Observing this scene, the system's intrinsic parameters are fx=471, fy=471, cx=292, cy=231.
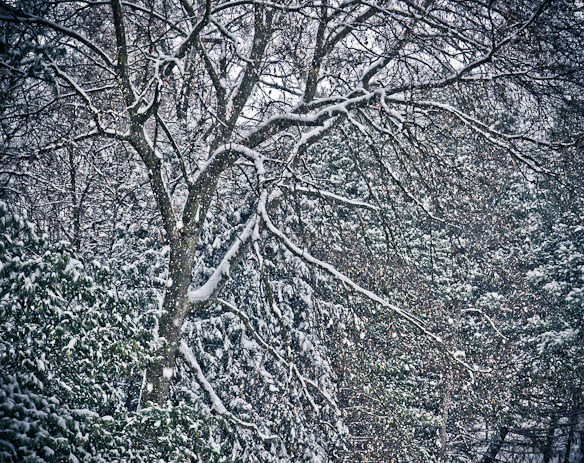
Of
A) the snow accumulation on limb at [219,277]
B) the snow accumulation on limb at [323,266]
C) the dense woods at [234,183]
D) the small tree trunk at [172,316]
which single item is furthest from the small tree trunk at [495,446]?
the small tree trunk at [172,316]

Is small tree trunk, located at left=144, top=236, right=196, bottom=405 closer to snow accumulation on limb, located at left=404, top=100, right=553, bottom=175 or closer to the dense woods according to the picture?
the dense woods

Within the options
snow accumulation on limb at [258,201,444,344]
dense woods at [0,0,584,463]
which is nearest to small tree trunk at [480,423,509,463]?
dense woods at [0,0,584,463]

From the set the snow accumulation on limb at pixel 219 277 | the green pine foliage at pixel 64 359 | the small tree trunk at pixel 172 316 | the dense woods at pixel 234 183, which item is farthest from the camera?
the snow accumulation on limb at pixel 219 277

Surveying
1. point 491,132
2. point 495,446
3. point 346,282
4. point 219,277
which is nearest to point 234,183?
point 219,277

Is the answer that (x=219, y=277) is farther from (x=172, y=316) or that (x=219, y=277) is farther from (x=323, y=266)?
(x=323, y=266)

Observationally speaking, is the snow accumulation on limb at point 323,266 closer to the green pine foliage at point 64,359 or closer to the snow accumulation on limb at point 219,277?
the snow accumulation on limb at point 219,277

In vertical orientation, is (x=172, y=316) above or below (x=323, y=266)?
below

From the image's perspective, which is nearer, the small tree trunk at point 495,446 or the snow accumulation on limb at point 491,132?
the snow accumulation on limb at point 491,132

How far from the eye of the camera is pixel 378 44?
6.11 meters

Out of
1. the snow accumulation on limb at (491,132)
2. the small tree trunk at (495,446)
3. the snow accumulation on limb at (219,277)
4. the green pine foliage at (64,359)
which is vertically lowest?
the green pine foliage at (64,359)

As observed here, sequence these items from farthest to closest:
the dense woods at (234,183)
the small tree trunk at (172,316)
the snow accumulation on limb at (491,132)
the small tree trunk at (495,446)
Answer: the small tree trunk at (495,446) → the small tree trunk at (172,316) → the snow accumulation on limb at (491,132) → the dense woods at (234,183)

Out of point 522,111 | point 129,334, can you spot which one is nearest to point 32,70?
point 129,334

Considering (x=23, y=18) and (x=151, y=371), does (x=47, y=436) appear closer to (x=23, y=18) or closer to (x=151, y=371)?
(x=151, y=371)

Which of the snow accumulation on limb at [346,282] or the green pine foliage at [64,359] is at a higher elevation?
the snow accumulation on limb at [346,282]
